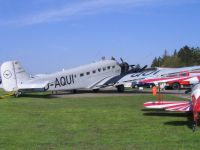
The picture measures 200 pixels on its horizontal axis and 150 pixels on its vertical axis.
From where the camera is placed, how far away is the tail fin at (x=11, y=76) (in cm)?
3281

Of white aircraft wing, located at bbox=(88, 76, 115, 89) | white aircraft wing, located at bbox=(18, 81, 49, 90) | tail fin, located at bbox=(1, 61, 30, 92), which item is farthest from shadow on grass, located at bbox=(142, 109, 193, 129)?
white aircraft wing, located at bbox=(88, 76, 115, 89)

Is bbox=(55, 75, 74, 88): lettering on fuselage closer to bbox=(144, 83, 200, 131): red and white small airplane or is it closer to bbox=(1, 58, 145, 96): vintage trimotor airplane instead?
bbox=(1, 58, 145, 96): vintage trimotor airplane

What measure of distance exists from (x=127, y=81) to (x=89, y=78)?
3.39m

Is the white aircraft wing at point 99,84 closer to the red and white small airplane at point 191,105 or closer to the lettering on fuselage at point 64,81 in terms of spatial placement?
the lettering on fuselage at point 64,81

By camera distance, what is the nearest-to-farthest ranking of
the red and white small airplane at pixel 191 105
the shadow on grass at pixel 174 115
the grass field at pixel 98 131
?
the grass field at pixel 98 131, the red and white small airplane at pixel 191 105, the shadow on grass at pixel 174 115

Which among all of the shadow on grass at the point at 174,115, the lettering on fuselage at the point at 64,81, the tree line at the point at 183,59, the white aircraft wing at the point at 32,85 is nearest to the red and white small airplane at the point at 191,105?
the shadow on grass at the point at 174,115

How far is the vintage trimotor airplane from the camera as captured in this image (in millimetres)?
32969

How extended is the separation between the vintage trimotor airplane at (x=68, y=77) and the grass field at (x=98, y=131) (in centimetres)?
1515

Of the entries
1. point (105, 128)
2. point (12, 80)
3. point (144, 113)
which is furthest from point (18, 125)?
point (12, 80)

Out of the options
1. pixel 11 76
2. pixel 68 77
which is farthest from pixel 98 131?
pixel 68 77

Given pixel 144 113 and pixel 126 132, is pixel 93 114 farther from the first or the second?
pixel 126 132

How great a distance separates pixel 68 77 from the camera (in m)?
36.7

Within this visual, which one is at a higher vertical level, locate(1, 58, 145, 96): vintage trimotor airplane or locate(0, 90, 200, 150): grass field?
locate(1, 58, 145, 96): vintage trimotor airplane

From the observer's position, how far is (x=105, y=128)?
13602 millimetres
